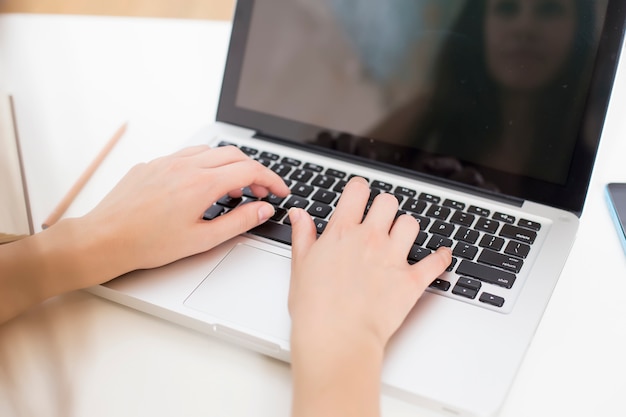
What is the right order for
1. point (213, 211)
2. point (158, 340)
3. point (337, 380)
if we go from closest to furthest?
point (337, 380) < point (158, 340) < point (213, 211)

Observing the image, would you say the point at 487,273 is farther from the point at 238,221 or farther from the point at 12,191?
the point at 12,191

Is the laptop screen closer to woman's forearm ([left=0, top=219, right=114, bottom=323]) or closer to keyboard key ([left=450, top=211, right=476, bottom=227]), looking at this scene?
keyboard key ([left=450, top=211, right=476, bottom=227])

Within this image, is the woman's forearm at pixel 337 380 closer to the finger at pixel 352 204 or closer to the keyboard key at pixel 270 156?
the finger at pixel 352 204

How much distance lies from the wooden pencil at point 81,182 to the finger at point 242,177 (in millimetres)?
193

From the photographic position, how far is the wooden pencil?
0.73 metres

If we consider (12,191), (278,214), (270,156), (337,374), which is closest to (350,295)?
(337,374)

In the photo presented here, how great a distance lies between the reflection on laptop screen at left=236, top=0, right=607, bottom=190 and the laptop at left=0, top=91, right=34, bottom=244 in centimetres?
26

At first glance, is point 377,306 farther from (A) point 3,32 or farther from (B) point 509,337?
(A) point 3,32

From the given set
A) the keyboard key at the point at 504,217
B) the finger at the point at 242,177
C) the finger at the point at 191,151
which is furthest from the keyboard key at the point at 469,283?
the finger at the point at 191,151

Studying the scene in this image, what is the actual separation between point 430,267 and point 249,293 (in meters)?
0.16

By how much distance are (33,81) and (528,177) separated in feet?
2.17

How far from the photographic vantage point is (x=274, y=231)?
26.4 inches

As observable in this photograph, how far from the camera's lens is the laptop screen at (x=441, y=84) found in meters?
0.65

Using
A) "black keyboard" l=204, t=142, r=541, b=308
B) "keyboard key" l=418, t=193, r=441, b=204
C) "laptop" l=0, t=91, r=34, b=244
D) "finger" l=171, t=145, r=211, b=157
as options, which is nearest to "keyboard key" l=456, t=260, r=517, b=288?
"black keyboard" l=204, t=142, r=541, b=308
